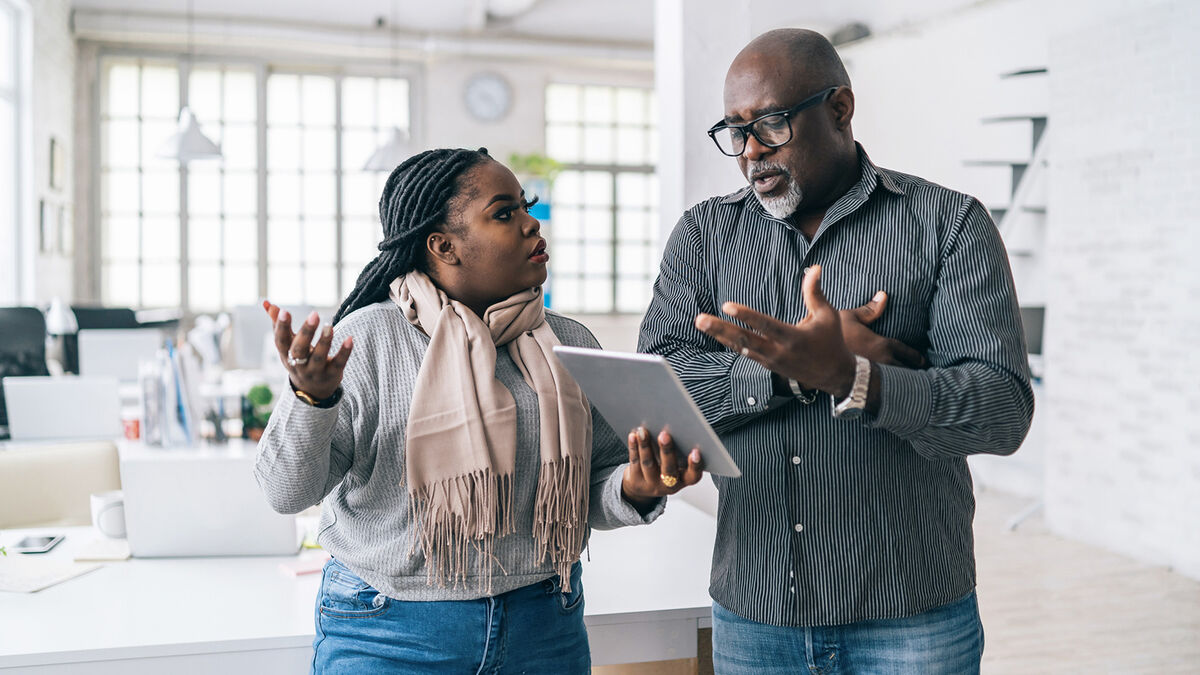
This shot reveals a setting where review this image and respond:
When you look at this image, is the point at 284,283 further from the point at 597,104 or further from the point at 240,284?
the point at 597,104

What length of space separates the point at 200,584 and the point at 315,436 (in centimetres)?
90

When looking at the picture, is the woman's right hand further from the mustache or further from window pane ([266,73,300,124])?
window pane ([266,73,300,124])

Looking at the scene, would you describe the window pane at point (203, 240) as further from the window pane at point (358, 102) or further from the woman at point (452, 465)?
the woman at point (452, 465)

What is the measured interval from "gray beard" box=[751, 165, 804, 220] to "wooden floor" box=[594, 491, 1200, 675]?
9.30 feet

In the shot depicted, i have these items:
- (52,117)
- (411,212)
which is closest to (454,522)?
(411,212)

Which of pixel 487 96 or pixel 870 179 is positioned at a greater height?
pixel 487 96

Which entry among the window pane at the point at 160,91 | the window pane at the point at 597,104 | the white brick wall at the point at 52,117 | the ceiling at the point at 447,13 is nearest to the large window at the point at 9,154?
the white brick wall at the point at 52,117

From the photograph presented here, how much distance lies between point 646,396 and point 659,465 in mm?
177

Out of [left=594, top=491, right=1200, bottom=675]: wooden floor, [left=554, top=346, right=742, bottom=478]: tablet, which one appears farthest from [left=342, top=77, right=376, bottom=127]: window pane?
[left=554, top=346, right=742, bottom=478]: tablet

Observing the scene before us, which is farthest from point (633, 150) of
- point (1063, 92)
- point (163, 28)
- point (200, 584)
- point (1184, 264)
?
point (200, 584)

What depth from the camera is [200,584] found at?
6.72ft

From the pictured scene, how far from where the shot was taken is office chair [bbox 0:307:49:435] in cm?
580

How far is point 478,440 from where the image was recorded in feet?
4.75

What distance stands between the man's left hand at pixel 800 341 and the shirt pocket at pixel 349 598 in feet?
Result: 2.24
